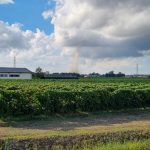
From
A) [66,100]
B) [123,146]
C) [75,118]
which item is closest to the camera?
[123,146]

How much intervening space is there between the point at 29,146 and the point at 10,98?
8.34 m

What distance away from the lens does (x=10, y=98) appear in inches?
806

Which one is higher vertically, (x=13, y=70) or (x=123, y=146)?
(x=13, y=70)

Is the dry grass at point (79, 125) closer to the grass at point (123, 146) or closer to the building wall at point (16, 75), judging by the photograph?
the grass at point (123, 146)

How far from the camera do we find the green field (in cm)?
1319

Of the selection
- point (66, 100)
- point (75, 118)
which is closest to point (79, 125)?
point (75, 118)

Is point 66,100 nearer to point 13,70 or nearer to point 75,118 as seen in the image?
point 75,118

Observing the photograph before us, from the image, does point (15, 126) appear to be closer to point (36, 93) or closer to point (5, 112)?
point (5, 112)

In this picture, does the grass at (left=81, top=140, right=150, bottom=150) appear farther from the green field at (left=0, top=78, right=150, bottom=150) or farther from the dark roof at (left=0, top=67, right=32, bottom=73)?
the dark roof at (left=0, top=67, right=32, bottom=73)

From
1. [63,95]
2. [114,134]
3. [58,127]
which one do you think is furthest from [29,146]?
[63,95]

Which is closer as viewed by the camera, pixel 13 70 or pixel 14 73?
pixel 14 73

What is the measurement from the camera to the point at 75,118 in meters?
21.6

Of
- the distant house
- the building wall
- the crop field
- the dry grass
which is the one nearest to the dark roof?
the distant house

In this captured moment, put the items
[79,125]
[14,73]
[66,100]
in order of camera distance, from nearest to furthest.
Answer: [79,125], [66,100], [14,73]
